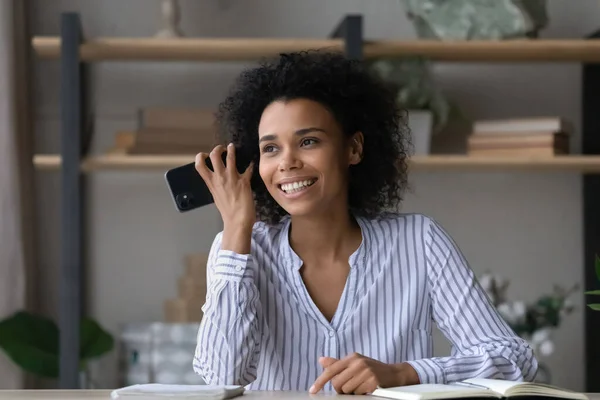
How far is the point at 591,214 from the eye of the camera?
3209 mm

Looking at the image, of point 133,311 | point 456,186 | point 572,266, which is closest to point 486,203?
point 456,186

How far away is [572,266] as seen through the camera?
3.28 metres

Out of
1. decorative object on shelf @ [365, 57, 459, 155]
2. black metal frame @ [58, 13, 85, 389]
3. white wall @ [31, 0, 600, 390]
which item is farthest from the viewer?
white wall @ [31, 0, 600, 390]

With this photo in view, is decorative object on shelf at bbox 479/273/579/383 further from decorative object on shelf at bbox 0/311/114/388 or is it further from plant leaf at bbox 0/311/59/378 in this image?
plant leaf at bbox 0/311/59/378

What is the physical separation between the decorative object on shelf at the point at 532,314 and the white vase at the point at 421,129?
43 cm

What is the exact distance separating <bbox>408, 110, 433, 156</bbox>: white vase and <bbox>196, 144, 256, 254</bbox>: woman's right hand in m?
1.20

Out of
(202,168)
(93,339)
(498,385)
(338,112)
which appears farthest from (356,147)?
(93,339)

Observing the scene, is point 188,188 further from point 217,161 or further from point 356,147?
point 356,147

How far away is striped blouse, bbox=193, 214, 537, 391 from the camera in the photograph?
5.42 feet

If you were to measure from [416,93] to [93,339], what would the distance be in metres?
1.22

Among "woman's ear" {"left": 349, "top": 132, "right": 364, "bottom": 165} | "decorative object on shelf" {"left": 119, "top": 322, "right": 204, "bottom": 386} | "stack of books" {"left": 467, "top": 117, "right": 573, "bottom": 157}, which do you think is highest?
"stack of books" {"left": 467, "top": 117, "right": 573, "bottom": 157}

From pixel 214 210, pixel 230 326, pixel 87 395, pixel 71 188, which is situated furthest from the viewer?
pixel 214 210


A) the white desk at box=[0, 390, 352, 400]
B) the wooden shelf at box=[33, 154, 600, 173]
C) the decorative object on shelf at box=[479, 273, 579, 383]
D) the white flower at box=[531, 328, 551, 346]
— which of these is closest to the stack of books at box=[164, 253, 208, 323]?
the wooden shelf at box=[33, 154, 600, 173]

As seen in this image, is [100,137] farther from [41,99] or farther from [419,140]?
[419,140]
